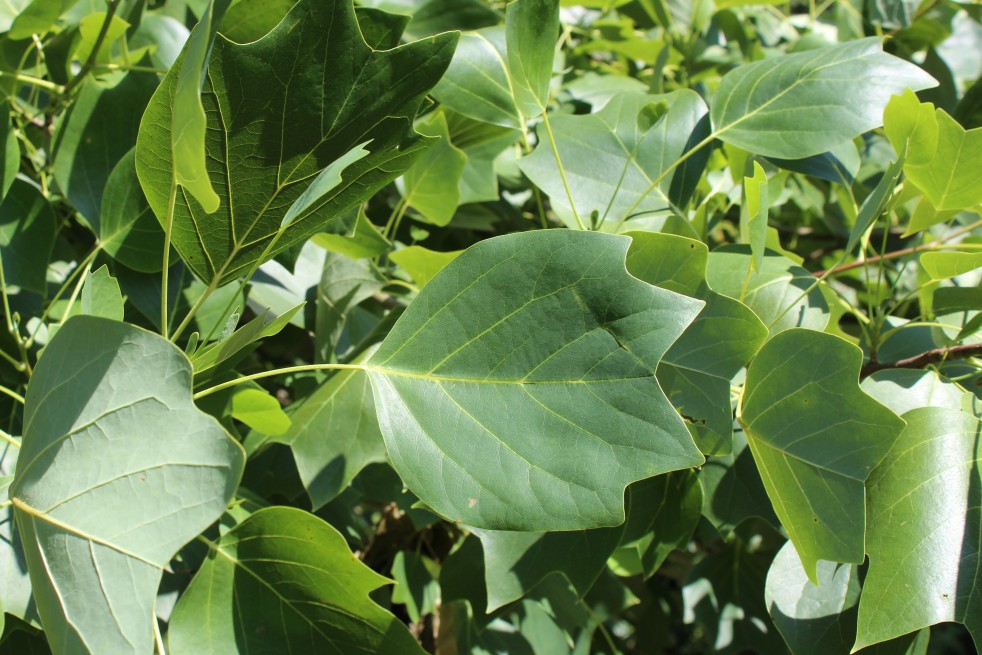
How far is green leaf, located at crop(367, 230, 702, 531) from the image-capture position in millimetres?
557

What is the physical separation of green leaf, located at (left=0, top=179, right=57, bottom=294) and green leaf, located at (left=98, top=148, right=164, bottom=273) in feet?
0.26

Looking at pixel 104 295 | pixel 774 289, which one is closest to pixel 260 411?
pixel 104 295

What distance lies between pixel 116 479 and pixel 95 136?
1.62ft

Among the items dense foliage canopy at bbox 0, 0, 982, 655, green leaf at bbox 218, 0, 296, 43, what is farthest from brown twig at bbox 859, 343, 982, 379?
green leaf at bbox 218, 0, 296, 43

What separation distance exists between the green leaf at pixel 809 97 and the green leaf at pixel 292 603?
23.3 inches

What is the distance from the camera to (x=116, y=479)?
50 centimetres

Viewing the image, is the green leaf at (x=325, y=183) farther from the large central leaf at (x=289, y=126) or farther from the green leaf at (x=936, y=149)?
the green leaf at (x=936, y=149)

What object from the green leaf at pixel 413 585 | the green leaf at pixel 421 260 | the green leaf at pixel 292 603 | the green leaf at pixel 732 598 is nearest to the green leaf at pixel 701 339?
the green leaf at pixel 421 260

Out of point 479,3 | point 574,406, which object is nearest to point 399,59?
point 574,406

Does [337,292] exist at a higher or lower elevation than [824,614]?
higher

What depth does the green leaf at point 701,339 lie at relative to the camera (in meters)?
0.67

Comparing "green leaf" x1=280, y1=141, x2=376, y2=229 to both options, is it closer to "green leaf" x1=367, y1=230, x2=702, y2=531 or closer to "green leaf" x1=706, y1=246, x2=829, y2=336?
"green leaf" x1=367, y1=230, x2=702, y2=531

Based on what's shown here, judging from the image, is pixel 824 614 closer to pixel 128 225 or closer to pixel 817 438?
pixel 817 438

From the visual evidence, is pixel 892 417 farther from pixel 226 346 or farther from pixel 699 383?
pixel 226 346
